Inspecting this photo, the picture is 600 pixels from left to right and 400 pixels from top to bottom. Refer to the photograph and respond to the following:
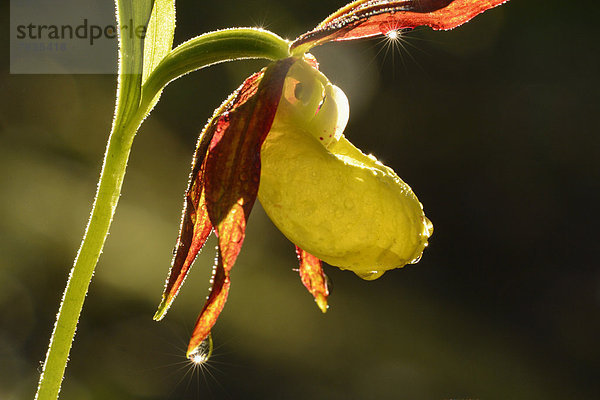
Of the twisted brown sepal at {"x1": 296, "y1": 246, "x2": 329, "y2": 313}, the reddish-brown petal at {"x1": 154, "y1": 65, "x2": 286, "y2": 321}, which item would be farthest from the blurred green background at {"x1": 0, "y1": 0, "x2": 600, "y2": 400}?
the reddish-brown petal at {"x1": 154, "y1": 65, "x2": 286, "y2": 321}

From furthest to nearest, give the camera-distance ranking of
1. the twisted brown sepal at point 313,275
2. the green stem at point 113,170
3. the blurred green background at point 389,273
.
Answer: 1. the blurred green background at point 389,273
2. the twisted brown sepal at point 313,275
3. the green stem at point 113,170

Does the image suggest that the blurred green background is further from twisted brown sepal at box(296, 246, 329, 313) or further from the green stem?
the green stem

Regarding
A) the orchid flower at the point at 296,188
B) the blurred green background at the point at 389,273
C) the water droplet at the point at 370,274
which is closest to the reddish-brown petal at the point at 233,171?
the orchid flower at the point at 296,188

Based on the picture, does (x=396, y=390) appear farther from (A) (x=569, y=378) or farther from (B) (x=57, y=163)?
(B) (x=57, y=163)

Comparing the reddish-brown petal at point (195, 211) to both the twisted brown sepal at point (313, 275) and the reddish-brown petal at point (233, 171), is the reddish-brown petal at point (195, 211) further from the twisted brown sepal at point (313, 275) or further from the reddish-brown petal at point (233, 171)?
the twisted brown sepal at point (313, 275)

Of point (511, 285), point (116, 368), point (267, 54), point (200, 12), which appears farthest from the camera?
point (511, 285)

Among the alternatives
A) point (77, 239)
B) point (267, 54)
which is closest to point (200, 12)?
point (77, 239)
